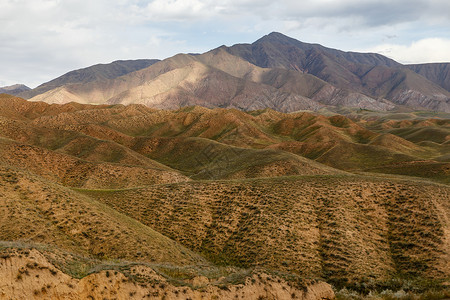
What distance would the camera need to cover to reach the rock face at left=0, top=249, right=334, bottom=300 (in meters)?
15.9

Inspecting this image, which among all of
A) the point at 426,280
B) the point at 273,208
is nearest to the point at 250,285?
the point at 426,280

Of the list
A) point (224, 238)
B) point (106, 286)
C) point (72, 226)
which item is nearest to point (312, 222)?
point (224, 238)

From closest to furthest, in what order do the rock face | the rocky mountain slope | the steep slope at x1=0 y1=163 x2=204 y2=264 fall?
1. the rock face
2. the rocky mountain slope
3. the steep slope at x1=0 y1=163 x2=204 y2=264

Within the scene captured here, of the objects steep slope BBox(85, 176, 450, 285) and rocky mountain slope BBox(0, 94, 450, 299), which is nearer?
rocky mountain slope BBox(0, 94, 450, 299)

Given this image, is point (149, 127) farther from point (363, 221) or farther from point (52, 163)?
point (363, 221)

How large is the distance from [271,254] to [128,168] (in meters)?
47.5

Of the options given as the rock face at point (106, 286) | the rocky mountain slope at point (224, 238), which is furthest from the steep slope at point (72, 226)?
the rock face at point (106, 286)

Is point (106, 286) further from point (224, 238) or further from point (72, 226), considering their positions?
point (224, 238)

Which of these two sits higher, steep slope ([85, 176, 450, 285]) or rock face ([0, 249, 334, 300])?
rock face ([0, 249, 334, 300])

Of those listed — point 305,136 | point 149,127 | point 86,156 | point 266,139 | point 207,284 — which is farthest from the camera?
point 149,127

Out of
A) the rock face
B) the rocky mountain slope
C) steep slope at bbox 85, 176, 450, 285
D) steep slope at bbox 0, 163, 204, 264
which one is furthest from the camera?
steep slope at bbox 85, 176, 450, 285

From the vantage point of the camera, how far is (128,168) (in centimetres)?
7206

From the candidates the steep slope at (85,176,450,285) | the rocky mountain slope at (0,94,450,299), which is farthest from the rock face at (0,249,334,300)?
the steep slope at (85,176,450,285)

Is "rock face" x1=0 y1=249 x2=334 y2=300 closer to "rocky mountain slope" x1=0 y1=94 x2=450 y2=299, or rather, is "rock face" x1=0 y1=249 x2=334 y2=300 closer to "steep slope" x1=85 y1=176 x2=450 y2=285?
"rocky mountain slope" x1=0 y1=94 x2=450 y2=299
